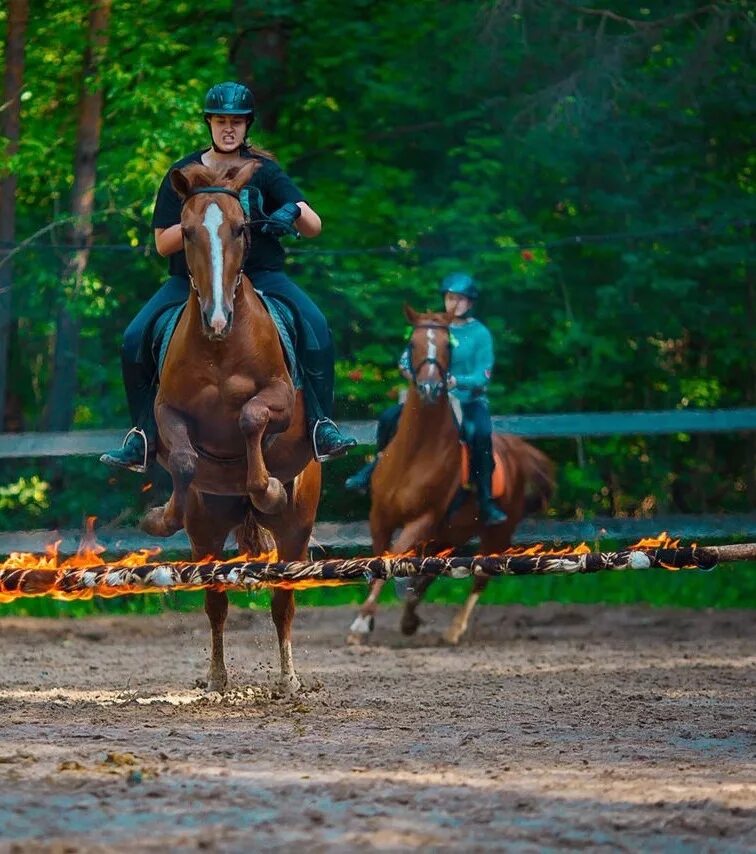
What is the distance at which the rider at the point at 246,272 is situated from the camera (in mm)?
8680

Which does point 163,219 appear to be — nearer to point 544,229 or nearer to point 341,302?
point 341,302

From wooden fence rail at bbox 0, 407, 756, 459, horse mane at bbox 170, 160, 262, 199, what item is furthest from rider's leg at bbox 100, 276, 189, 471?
wooden fence rail at bbox 0, 407, 756, 459

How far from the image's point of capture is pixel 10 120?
17.4m

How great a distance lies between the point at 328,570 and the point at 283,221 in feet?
5.93

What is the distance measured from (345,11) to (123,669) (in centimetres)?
1129

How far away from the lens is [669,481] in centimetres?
1880

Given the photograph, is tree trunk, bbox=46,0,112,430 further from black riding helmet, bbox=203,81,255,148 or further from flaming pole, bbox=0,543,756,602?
flaming pole, bbox=0,543,756,602

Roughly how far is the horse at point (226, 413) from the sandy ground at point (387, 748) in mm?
843

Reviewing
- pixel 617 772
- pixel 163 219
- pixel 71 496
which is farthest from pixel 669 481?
pixel 617 772

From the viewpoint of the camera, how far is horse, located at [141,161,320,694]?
8.14 meters

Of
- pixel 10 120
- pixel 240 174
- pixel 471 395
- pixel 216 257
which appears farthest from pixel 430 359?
pixel 10 120

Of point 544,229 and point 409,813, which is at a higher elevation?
point 544,229

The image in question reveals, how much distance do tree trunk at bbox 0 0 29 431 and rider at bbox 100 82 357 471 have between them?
817 cm

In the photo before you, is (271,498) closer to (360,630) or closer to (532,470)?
(360,630)
